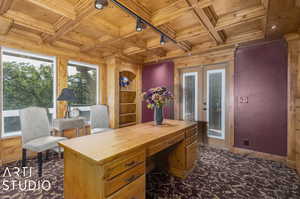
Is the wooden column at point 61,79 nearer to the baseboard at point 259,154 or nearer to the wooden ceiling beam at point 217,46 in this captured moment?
the wooden ceiling beam at point 217,46

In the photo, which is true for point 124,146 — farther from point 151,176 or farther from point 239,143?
point 239,143

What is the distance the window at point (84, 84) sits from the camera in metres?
3.97

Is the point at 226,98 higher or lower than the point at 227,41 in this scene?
lower

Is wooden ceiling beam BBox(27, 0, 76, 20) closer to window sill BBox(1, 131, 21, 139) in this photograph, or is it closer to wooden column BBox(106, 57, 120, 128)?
wooden column BBox(106, 57, 120, 128)

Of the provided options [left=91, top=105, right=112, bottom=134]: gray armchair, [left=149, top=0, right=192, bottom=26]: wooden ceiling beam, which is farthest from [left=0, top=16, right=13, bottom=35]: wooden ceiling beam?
[left=149, top=0, right=192, bottom=26]: wooden ceiling beam

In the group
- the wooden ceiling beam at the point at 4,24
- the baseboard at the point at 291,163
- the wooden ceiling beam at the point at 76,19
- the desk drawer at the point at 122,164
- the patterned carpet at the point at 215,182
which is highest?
the wooden ceiling beam at the point at 76,19

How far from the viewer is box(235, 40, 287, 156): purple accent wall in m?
2.88

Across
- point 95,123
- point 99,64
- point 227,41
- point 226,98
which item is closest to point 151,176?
point 95,123

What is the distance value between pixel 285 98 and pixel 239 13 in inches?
77.6

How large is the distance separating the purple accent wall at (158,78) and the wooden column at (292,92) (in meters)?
2.71

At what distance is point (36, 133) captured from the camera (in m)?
2.73

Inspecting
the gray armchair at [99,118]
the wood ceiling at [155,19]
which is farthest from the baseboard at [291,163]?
the gray armchair at [99,118]

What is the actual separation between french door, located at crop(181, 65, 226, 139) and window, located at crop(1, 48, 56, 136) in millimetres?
3688

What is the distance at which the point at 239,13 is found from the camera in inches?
91.7
